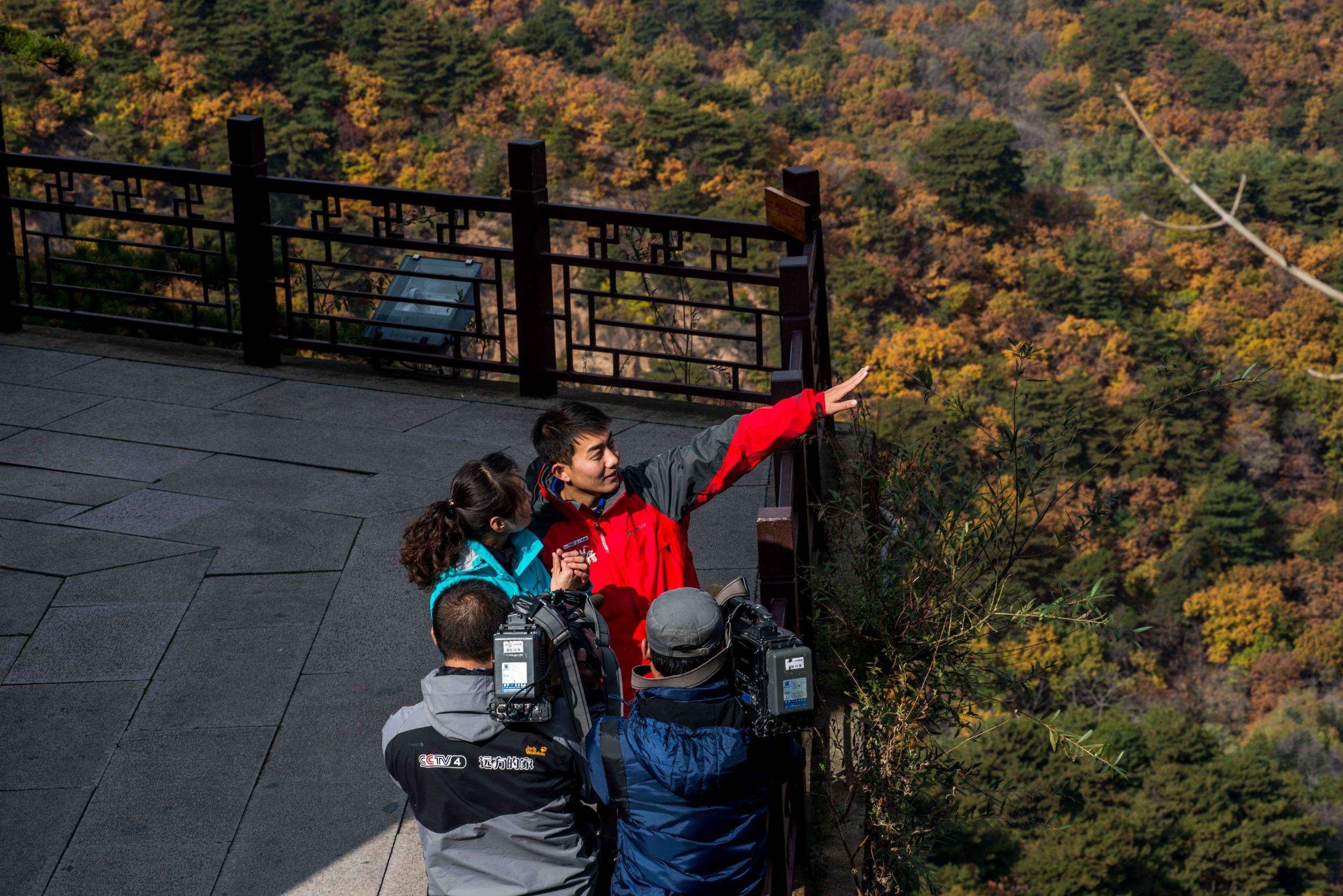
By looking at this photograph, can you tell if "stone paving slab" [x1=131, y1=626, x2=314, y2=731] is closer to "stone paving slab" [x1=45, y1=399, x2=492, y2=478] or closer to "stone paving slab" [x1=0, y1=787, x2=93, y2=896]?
"stone paving slab" [x1=0, y1=787, x2=93, y2=896]

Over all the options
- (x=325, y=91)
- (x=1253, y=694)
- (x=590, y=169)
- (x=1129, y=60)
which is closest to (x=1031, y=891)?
(x=1253, y=694)

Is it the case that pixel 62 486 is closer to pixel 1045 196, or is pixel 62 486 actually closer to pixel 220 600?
pixel 220 600

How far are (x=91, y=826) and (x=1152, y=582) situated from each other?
122 ft

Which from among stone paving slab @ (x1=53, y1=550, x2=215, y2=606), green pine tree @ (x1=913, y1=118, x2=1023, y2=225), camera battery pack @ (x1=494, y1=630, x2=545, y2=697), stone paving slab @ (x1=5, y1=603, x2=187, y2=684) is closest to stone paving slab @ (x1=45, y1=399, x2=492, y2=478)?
stone paving slab @ (x1=53, y1=550, x2=215, y2=606)

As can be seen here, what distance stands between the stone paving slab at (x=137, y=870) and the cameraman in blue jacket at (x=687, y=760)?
135 centimetres

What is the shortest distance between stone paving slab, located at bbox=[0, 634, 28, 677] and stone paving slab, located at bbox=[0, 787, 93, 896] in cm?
67

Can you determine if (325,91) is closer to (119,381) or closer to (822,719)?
(119,381)

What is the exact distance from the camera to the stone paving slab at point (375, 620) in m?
4.12

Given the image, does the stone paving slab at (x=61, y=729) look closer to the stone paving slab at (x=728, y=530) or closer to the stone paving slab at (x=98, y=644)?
the stone paving slab at (x=98, y=644)

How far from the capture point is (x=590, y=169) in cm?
4456

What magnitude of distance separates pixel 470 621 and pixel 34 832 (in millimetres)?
1626

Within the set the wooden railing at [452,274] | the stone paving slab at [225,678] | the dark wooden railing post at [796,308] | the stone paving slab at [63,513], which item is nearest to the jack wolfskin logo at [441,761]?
the stone paving slab at [225,678]

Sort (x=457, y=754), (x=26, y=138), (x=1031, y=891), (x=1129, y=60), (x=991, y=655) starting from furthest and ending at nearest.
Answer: (x=1129, y=60), (x=26, y=138), (x=1031, y=891), (x=991, y=655), (x=457, y=754)

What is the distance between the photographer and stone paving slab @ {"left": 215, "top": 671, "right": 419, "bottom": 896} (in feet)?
10.6
